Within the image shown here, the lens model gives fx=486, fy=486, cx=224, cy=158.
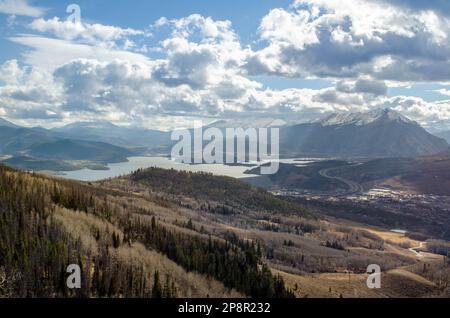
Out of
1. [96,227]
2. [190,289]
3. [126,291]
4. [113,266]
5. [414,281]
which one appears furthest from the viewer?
[414,281]

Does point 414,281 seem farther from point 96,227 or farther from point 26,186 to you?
point 26,186

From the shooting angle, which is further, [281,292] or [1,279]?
[281,292]

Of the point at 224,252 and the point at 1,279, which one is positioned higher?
the point at 1,279

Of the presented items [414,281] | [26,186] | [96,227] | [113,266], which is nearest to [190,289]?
[113,266]

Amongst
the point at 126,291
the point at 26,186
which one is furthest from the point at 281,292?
the point at 26,186

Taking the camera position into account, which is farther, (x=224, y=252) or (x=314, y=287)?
(x=224, y=252)
